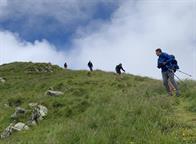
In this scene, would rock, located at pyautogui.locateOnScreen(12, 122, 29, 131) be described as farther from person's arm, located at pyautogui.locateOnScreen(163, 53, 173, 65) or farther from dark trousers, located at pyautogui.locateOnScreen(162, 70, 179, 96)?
person's arm, located at pyautogui.locateOnScreen(163, 53, 173, 65)

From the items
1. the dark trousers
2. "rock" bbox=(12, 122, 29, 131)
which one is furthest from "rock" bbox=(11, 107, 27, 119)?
the dark trousers

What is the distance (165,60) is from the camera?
17.4 metres

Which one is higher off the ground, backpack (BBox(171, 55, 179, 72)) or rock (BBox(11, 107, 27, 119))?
backpack (BBox(171, 55, 179, 72))

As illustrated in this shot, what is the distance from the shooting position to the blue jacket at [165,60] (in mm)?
17219

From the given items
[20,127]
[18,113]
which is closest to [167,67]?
[20,127]

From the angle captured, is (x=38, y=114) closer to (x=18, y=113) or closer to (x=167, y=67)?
(x=18, y=113)

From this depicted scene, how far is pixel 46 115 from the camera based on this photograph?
2200cm

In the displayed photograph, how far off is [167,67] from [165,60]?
320mm

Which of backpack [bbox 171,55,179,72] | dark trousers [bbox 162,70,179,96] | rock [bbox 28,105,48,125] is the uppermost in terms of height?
backpack [bbox 171,55,179,72]

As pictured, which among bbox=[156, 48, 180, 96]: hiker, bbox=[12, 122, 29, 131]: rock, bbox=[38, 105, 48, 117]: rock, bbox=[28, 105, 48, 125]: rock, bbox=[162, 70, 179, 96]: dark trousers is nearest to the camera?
bbox=[162, 70, 179, 96]: dark trousers

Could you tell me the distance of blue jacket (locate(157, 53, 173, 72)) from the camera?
17.2 meters

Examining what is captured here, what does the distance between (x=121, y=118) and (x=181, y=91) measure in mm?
5935

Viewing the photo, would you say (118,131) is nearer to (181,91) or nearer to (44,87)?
(181,91)

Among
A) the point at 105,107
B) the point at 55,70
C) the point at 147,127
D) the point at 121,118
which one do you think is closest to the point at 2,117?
the point at 105,107
